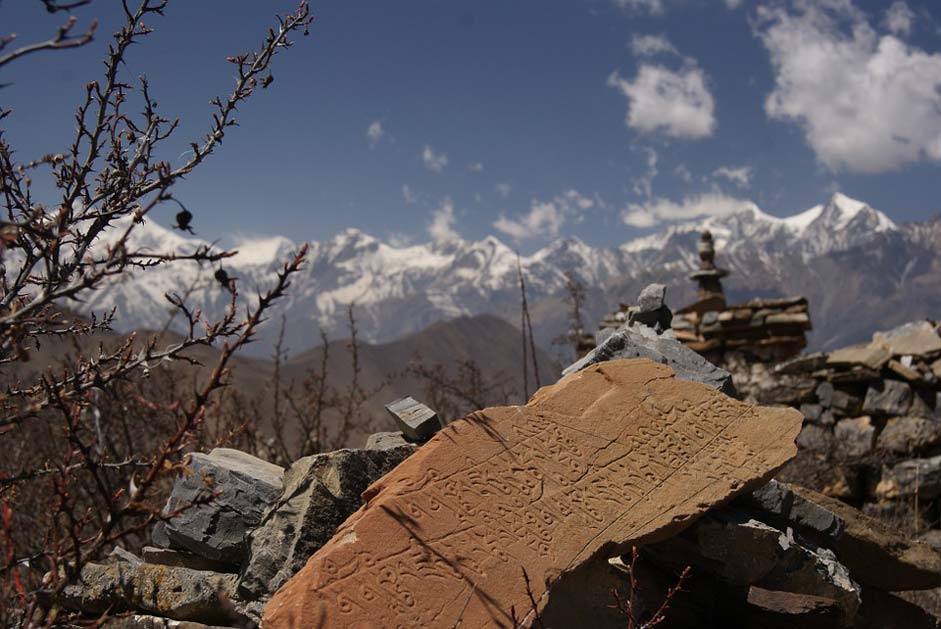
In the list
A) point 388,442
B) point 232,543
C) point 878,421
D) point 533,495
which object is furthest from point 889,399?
point 232,543

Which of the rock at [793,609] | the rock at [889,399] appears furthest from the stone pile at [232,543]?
Answer: the rock at [889,399]

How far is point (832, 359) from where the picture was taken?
9164mm

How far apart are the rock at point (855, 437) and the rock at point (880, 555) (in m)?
3.34

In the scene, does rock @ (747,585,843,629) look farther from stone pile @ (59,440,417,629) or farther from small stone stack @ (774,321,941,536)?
small stone stack @ (774,321,941,536)

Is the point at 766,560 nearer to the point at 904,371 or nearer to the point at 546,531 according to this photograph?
the point at 546,531

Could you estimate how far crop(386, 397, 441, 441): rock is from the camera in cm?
456

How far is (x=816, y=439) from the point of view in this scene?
28.3 ft

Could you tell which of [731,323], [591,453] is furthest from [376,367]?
[591,453]

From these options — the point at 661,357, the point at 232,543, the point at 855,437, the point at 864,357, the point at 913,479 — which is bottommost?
the point at 913,479

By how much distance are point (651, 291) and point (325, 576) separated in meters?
3.92

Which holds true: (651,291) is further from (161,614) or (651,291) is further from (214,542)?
(161,614)

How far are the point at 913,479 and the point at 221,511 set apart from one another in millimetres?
7174

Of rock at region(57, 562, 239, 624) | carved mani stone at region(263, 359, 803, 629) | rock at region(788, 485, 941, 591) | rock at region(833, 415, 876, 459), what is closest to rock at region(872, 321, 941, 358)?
rock at region(833, 415, 876, 459)

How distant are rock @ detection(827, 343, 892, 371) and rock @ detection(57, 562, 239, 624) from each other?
7591mm
